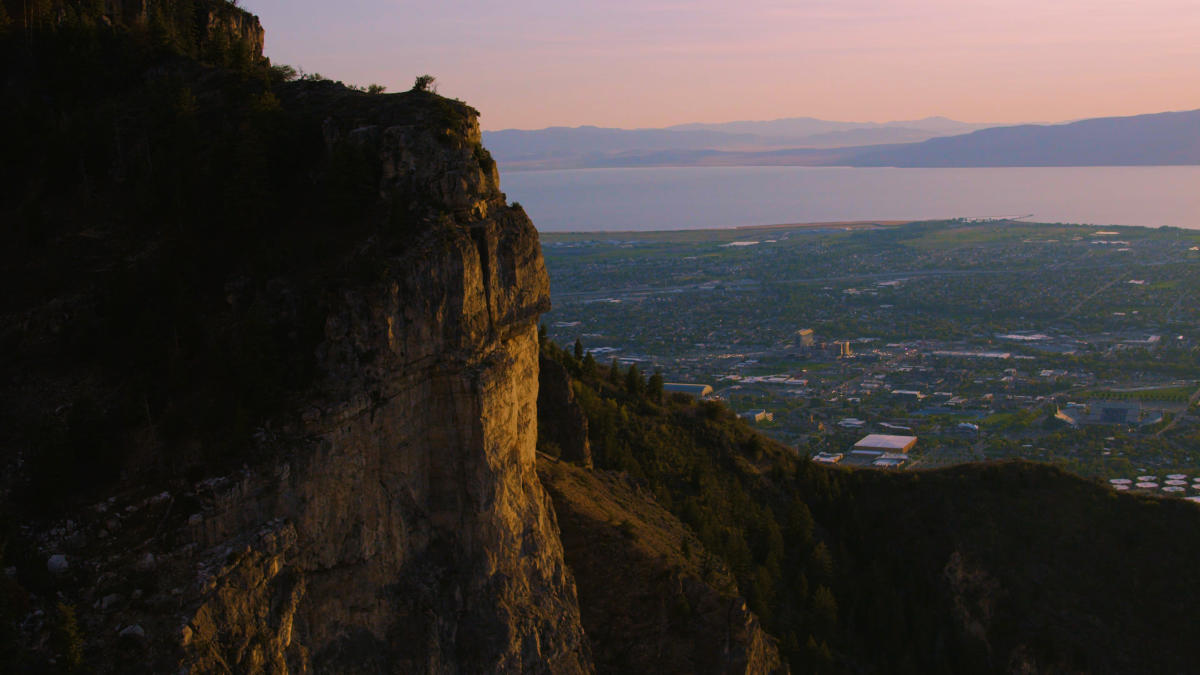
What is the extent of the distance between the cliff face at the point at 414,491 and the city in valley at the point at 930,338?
121 feet

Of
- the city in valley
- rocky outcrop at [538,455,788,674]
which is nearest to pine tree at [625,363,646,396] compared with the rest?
the city in valley

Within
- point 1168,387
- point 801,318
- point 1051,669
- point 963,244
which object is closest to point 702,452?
point 1051,669

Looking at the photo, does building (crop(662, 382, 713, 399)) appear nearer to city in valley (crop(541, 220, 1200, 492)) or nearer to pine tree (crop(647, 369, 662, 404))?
city in valley (crop(541, 220, 1200, 492))

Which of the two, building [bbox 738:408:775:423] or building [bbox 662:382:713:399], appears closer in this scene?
building [bbox 738:408:775:423]

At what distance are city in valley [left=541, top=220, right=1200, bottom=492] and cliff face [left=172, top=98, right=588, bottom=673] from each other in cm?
3675

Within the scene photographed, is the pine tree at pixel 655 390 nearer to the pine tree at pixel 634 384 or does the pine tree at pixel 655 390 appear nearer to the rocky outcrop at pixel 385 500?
the pine tree at pixel 634 384

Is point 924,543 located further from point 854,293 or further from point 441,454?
point 854,293

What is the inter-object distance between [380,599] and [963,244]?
177889 millimetres

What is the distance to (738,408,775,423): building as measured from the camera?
7262 cm

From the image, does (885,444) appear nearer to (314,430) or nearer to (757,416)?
(757,416)

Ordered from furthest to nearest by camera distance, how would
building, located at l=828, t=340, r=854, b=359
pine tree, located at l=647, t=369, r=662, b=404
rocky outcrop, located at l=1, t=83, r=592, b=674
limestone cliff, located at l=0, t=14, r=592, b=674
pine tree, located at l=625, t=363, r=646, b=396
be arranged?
building, located at l=828, t=340, r=854, b=359 < pine tree, located at l=647, t=369, r=662, b=404 < pine tree, located at l=625, t=363, r=646, b=396 < limestone cliff, located at l=0, t=14, r=592, b=674 < rocky outcrop, located at l=1, t=83, r=592, b=674

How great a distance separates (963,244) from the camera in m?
183

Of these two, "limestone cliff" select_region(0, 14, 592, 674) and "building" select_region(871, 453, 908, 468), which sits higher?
"limestone cliff" select_region(0, 14, 592, 674)

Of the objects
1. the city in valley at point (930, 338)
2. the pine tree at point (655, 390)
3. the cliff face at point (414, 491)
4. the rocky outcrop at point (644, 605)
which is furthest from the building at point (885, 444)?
the cliff face at point (414, 491)
